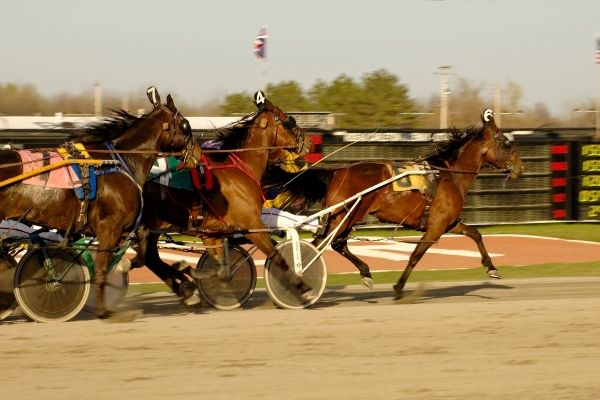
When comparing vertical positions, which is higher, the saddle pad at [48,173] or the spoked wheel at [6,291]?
the saddle pad at [48,173]

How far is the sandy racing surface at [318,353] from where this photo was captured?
6773 mm

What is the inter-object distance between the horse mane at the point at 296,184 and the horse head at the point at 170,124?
1929 mm

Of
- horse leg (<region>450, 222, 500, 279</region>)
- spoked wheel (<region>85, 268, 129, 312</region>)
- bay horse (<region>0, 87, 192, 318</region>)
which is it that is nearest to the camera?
bay horse (<region>0, 87, 192, 318</region>)

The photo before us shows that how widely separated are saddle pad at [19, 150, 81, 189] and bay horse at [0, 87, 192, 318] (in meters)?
0.04

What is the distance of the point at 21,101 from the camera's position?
5209 centimetres

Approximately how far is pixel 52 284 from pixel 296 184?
3382mm

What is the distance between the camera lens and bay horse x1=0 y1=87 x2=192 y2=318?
901cm

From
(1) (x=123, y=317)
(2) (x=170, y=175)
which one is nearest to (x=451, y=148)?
(2) (x=170, y=175)

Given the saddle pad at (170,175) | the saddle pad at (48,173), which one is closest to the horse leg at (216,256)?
the saddle pad at (170,175)

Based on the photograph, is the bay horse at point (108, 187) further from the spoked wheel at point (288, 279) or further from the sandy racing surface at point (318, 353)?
the spoked wheel at point (288, 279)

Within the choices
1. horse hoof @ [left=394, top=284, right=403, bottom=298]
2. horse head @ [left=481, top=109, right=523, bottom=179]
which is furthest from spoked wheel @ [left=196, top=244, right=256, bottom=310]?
horse head @ [left=481, top=109, right=523, bottom=179]

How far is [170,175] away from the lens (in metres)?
10.4

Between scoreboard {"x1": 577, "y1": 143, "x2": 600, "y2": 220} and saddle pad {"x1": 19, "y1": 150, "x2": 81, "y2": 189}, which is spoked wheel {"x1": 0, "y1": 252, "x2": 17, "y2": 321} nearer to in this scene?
saddle pad {"x1": 19, "y1": 150, "x2": 81, "y2": 189}

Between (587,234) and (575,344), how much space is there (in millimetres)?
11998
